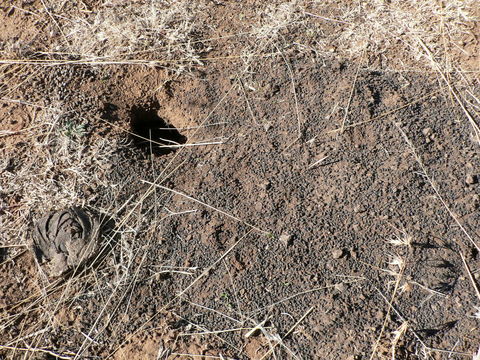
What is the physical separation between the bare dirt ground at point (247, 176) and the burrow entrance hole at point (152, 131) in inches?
0.6

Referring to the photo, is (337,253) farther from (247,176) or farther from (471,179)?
(471,179)

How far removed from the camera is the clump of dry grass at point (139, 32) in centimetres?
314

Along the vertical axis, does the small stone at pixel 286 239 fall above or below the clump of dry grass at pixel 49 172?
below

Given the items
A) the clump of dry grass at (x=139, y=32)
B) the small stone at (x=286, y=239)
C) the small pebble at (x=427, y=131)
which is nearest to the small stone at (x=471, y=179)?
the small pebble at (x=427, y=131)

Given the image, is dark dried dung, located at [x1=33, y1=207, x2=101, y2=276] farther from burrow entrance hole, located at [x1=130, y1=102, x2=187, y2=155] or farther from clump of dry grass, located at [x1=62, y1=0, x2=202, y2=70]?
clump of dry grass, located at [x1=62, y1=0, x2=202, y2=70]

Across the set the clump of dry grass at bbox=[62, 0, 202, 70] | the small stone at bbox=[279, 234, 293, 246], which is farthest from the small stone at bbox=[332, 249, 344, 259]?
the clump of dry grass at bbox=[62, 0, 202, 70]

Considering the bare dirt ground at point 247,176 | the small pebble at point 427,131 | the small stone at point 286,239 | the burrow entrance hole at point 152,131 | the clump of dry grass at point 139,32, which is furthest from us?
the clump of dry grass at point 139,32

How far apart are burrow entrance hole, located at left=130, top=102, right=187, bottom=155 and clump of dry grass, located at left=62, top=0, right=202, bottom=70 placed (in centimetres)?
38

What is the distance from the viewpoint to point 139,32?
3219 mm

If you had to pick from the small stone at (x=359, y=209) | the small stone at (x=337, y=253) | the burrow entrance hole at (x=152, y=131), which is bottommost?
the small stone at (x=337, y=253)

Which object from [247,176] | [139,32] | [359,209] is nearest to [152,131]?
[139,32]

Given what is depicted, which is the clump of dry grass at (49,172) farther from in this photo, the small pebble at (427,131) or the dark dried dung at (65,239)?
the small pebble at (427,131)

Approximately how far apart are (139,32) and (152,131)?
2.29 feet

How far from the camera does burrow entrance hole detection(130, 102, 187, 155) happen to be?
2.99 meters
